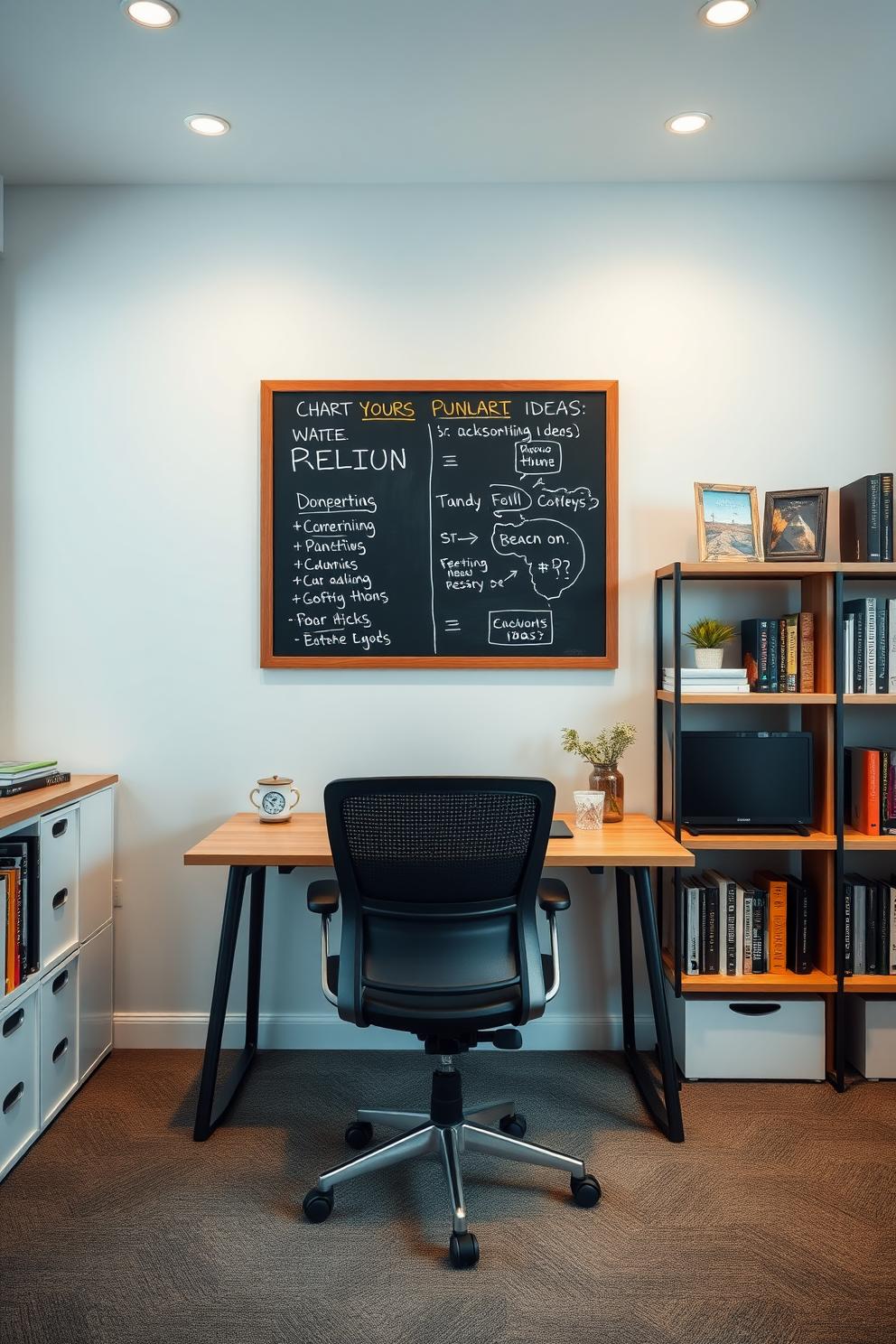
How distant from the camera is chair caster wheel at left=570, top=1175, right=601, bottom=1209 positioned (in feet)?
6.43

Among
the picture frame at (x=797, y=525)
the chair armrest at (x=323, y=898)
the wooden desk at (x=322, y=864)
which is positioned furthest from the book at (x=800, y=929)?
the chair armrest at (x=323, y=898)

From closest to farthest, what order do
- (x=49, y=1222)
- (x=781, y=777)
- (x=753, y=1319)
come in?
(x=753, y=1319) < (x=49, y=1222) < (x=781, y=777)

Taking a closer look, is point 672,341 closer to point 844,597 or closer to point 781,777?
point 844,597

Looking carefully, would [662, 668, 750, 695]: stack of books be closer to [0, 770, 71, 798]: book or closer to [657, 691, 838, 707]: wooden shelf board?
[657, 691, 838, 707]: wooden shelf board

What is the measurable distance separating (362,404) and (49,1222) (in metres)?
2.35

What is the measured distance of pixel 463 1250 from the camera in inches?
69.5

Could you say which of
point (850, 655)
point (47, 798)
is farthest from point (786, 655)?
point (47, 798)

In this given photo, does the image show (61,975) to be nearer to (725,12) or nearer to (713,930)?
(713,930)

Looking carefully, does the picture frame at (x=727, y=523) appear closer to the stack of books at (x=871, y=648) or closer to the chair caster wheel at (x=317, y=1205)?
the stack of books at (x=871, y=648)

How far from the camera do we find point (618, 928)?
2.73 m

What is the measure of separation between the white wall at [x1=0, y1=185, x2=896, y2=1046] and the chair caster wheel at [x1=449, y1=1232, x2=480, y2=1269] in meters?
1.03

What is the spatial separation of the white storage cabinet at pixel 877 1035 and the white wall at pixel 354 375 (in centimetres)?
75

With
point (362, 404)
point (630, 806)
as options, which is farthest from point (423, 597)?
point (630, 806)

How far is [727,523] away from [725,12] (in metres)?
1.25
